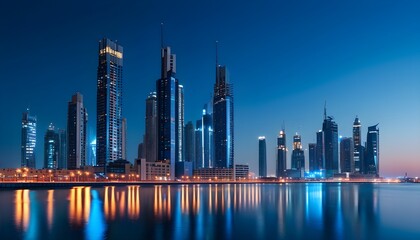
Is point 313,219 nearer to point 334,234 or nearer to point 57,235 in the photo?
point 334,234

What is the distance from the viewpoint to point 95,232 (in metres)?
49.5

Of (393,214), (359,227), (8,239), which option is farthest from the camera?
(393,214)

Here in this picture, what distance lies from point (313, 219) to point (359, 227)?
29.0ft

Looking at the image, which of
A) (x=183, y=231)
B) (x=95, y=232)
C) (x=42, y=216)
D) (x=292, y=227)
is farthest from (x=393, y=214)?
(x=42, y=216)

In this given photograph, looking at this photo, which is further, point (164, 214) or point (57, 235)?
point (164, 214)

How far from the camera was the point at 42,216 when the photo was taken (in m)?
66.9

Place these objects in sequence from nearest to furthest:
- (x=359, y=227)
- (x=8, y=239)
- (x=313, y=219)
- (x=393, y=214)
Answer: (x=8, y=239) < (x=359, y=227) < (x=313, y=219) < (x=393, y=214)

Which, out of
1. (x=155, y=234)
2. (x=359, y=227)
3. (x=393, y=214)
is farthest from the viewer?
(x=393, y=214)

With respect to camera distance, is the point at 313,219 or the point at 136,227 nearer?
the point at 136,227

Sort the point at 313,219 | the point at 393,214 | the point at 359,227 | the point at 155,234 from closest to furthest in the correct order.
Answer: the point at 155,234, the point at 359,227, the point at 313,219, the point at 393,214

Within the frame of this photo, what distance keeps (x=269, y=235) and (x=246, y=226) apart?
7.14 m

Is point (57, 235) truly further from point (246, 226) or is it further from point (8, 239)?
point (246, 226)

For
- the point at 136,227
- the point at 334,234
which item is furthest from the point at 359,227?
the point at 136,227

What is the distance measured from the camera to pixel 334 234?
50.7 meters
